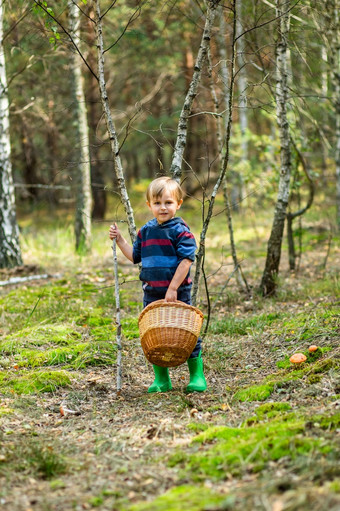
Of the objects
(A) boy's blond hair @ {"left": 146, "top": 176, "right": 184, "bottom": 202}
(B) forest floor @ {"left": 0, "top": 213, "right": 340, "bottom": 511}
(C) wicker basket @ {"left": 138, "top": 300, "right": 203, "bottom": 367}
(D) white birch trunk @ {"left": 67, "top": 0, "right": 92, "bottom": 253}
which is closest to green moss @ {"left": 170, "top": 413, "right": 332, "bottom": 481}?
(B) forest floor @ {"left": 0, "top": 213, "right": 340, "bottom": 511}

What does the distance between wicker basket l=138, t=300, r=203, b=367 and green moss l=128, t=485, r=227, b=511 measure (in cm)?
138

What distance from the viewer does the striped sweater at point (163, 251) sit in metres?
3.91

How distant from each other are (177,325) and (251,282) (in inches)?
Answer: 162

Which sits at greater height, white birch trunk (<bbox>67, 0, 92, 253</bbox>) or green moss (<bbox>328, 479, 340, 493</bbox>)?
Result: white birch trunk (<bbox>67, 0, 92, 253</bbox>)

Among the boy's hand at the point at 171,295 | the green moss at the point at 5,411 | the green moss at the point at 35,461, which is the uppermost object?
the boy's hand at the point at 171,295

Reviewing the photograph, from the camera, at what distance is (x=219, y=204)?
19.7 meters

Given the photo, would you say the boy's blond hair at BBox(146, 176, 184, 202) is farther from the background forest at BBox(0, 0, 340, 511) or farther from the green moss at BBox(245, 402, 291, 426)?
the green moss at BBox(245, 402, 291, 426)

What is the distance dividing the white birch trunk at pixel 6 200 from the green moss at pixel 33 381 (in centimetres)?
464

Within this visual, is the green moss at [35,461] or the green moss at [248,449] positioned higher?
the green moss at [248,449]

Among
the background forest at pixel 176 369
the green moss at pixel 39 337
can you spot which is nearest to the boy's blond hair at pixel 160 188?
the background forest at pixel 176 369

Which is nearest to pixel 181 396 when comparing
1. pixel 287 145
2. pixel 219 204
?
pixel 287 145

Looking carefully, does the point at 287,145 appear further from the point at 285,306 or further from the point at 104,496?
the point at 104,496

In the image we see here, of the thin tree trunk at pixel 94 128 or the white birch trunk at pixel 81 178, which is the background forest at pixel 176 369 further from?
the thin tree trunk at pixel 94 128

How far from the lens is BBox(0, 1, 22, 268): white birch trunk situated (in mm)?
8602
